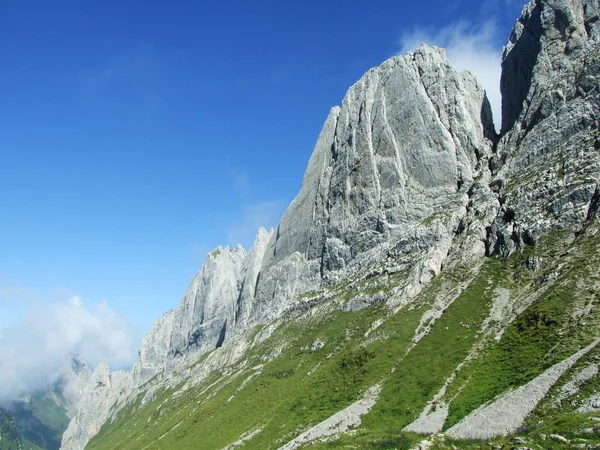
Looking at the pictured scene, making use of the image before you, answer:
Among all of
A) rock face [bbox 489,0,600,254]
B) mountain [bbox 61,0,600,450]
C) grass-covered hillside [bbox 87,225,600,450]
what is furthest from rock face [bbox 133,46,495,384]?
grass-covered hillside [bbox 87,225,600,450]

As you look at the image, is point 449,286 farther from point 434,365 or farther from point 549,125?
point 549,125

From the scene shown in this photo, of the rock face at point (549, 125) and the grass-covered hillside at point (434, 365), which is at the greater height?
the rock face at point (549, 125)

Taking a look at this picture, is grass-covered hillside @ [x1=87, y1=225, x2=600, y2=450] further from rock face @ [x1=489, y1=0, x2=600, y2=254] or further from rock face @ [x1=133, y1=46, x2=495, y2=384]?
rock face @ [x1=133, y1=46, x2=495, y2=384]

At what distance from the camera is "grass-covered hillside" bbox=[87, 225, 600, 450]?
200 feet

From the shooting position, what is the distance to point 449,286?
12188 centimetres

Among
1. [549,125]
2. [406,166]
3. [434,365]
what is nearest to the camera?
[434,365]

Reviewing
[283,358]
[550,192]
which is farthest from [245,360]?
[550,192]

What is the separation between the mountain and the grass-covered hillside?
1.36 feet

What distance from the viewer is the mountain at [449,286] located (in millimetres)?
69131

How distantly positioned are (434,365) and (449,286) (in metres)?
36.9

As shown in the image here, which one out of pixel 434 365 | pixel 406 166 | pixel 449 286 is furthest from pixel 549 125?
pixel 434 365

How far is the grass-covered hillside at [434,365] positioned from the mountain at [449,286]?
415 millimetres

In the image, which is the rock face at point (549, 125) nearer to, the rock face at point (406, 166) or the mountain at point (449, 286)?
the mountain at point (449, 286)

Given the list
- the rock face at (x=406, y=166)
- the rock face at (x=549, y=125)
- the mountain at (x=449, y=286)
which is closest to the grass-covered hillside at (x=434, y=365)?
the mountain at (x=449, y=286)
